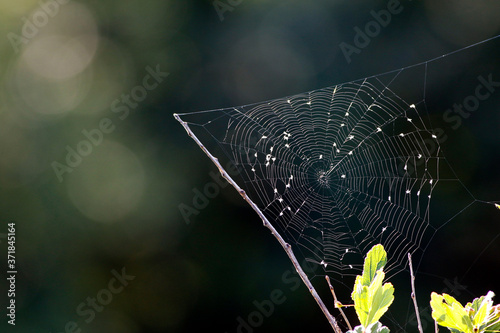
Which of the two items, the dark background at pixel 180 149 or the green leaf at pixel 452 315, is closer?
the green leaf at pixel 452 315

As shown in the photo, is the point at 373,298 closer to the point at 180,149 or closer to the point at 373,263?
the point at 373,263

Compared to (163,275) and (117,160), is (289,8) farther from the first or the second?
(163,275)

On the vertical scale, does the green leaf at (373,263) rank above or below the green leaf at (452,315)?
above

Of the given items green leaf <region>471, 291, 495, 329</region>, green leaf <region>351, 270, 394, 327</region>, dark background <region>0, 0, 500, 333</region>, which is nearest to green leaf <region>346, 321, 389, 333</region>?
green leaf <region>351, 270, 394, 327</region>

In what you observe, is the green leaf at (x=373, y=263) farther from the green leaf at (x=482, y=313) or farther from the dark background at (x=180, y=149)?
the dark background at (x=180, y=149)

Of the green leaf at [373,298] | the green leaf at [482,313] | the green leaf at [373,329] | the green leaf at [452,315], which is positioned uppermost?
the green leaf at [373,298]

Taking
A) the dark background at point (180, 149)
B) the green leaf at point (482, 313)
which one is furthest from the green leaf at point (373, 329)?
the dark background at point (180, 149)
